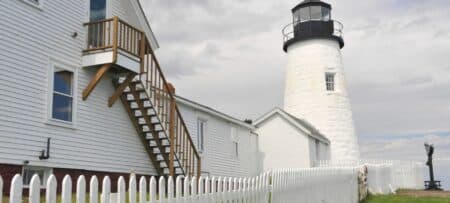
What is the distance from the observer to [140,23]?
52.4ft

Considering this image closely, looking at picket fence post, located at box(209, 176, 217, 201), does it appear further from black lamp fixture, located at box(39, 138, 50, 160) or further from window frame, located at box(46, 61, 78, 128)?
window frame, located at box(46, 61, 78, 128)

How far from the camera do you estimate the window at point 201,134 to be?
19719mm

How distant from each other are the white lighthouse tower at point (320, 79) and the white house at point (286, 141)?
173cm

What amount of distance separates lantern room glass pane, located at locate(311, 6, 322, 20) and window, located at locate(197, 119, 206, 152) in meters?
14.0

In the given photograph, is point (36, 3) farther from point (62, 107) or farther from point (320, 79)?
point (320, 79)

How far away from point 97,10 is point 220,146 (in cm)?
959

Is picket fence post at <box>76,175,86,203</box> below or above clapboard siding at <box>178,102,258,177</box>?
below

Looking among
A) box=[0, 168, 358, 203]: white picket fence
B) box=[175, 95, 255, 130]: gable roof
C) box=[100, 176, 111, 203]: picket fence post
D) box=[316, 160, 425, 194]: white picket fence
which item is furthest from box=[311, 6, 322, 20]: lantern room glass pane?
box=[100, 176, 111, 203]: picket fence post

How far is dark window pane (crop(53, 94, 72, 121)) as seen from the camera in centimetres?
1166

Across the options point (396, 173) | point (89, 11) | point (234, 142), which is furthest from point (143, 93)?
point (396, 173)

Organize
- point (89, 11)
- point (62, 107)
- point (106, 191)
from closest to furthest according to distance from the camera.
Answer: point (106, 191) < point (62, 107) < point (89, 11)

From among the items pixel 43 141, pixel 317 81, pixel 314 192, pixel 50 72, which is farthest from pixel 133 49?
pixel 317 81

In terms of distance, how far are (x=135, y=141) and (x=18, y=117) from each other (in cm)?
453

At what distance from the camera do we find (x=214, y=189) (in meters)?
5.57
